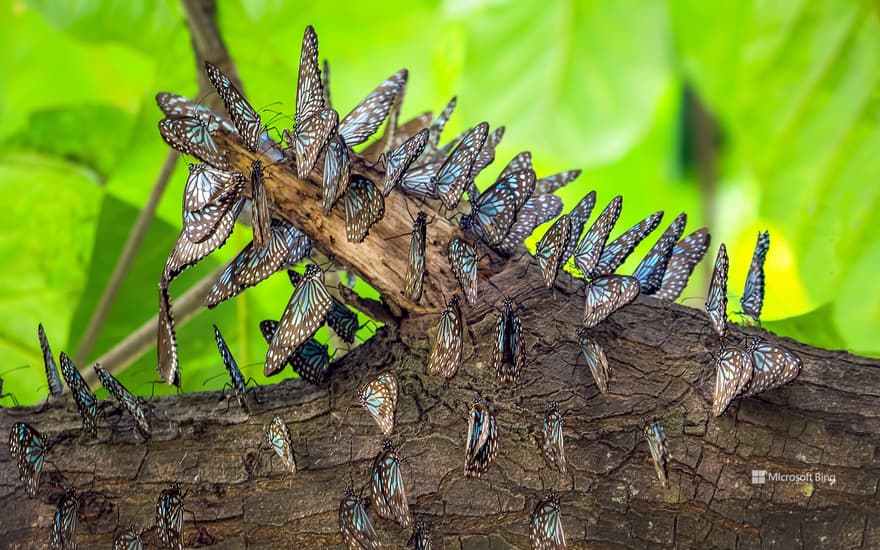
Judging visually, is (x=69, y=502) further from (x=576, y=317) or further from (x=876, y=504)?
(x=876, y=504)

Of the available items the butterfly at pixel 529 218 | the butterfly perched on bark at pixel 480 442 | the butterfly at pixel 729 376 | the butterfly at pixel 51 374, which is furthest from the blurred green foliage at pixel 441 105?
the butterfly at pixel 729 376

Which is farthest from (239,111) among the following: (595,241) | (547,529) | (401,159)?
(547,529)

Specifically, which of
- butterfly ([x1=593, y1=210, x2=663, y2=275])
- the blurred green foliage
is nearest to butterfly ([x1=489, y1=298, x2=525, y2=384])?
butterfly ([x1=593, y1=210, x2=663, y2=275])

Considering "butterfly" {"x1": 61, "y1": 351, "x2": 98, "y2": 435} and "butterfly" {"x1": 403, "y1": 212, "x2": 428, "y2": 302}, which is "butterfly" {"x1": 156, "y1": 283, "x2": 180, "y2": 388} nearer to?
"butterfly" {"x1": 61, "y1": 351, "x2": 98, "y2": 435}

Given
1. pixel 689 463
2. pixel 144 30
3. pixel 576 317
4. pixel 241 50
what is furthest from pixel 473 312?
pixel 144 30

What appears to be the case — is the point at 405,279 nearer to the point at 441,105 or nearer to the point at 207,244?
the point at 207,244

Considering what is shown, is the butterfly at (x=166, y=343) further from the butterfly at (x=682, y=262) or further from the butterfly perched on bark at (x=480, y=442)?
the butterfly at (x=682, y=262)

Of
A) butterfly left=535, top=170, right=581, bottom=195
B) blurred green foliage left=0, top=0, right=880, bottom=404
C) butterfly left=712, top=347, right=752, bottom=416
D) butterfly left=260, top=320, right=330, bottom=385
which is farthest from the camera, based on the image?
blurred green foliage left=0, top=0, right=880, bottom=404
